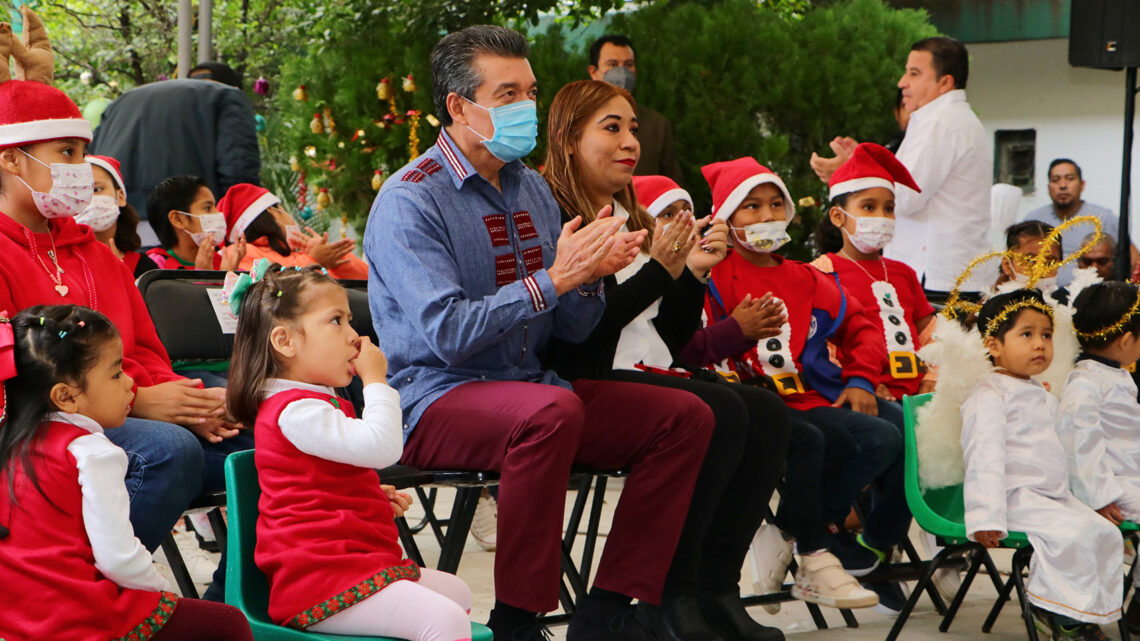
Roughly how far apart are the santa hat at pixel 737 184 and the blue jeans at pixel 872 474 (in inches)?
27.9

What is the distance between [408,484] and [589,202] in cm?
110

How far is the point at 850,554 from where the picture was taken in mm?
3848

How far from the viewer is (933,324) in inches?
182

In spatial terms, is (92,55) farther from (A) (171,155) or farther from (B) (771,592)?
(B) (771,592)

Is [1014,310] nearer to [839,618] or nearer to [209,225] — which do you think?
[839,618]

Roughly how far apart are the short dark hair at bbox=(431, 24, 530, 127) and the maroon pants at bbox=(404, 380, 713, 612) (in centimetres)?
77

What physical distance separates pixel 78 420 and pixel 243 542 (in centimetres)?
39

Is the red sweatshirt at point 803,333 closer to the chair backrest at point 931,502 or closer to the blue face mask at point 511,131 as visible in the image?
the chair backrest at point 931,502

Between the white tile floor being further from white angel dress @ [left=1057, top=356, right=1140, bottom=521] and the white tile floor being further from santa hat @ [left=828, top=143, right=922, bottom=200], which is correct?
santa hat @ [left=828, top=143, right=922, bottom=200]

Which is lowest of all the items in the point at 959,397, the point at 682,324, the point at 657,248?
the point at 959,397

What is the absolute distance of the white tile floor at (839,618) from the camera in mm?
3848


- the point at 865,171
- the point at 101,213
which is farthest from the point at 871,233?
the point at 101,213

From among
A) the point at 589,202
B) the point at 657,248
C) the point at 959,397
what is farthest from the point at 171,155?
the point at 959,397

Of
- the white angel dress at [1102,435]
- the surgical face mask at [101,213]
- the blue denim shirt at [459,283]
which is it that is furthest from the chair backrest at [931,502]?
the surgical face mask at [101,213]
